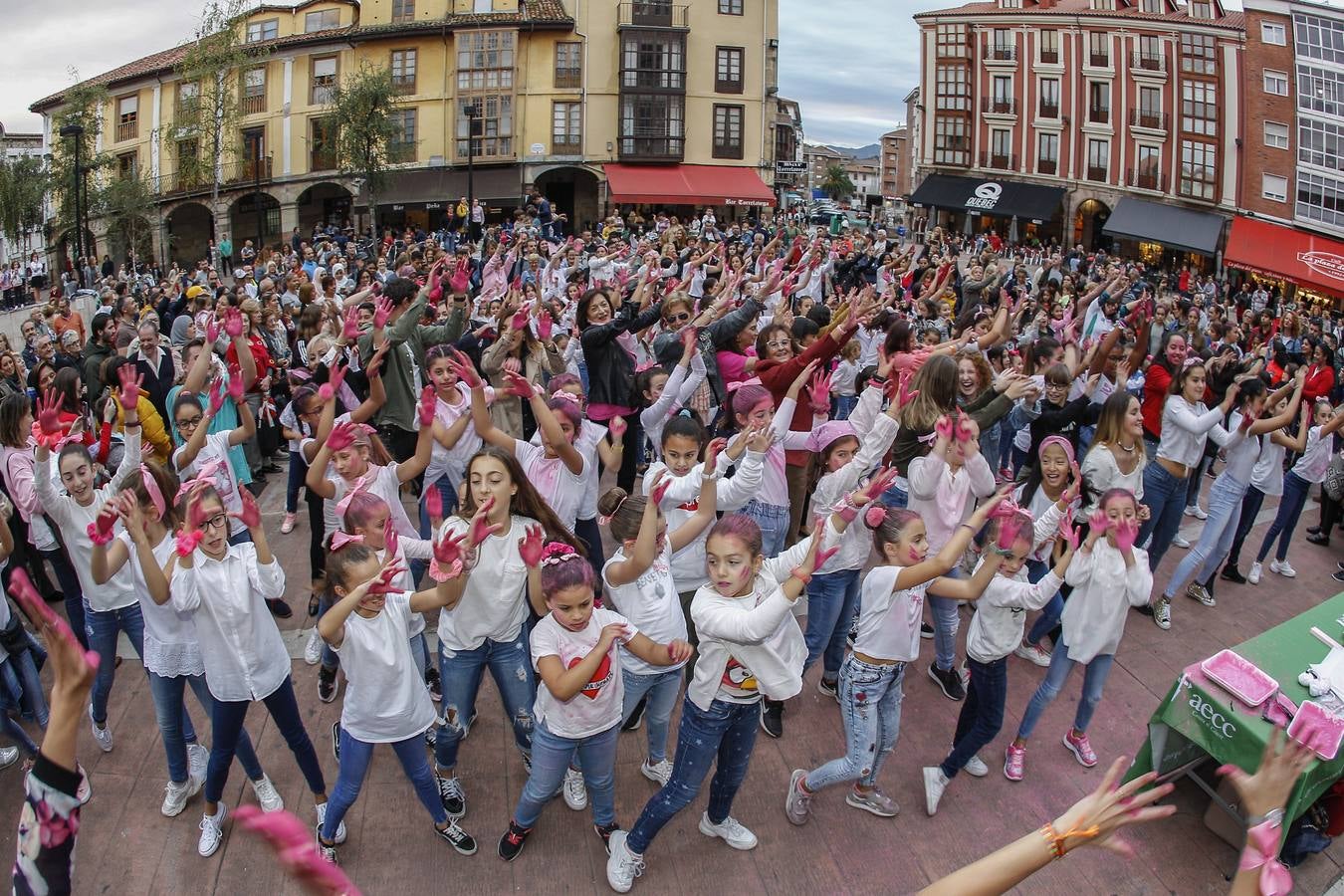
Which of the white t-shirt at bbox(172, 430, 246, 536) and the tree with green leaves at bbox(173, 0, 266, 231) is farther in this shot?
the tree with green leaves at bbox(173, 0, 266, 231)

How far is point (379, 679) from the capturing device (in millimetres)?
3525

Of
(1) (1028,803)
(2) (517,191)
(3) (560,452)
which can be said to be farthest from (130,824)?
(2) (517,191)

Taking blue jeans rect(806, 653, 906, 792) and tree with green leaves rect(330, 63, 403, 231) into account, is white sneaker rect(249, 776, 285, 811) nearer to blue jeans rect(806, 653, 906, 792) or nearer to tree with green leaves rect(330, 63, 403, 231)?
blue jeans rect(806, 653, 906, 792)

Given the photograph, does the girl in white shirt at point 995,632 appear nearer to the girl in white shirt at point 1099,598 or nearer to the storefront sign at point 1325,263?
the girl in white shirt at point 1099,598

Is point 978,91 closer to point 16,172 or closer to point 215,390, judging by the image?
point 16,172

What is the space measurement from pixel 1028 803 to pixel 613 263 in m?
10.1

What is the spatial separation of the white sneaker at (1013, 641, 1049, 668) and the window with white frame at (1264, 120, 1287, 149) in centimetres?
4090

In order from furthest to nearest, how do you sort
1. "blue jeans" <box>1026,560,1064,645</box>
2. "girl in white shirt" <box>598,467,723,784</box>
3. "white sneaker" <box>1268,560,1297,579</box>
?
1. "white sneaker" <box>1268,560,1297,579</box>
2. "blue jeans" <box>1026,560,1064,645</box>
3. "girl in white shirt" <box>598,467,723,784</box>

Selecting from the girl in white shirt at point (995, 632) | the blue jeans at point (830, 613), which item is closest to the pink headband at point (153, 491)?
the blue jeans at point (830, 613)

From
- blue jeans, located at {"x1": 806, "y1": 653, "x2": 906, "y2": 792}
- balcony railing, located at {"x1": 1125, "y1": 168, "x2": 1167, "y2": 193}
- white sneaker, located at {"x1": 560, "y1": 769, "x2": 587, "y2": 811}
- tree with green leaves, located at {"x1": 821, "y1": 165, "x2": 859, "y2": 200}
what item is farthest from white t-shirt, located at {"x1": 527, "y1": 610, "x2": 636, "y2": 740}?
tree with green leaves, located at {"x1": 821, "y1": 165, "x2": 859, "y2": 200}

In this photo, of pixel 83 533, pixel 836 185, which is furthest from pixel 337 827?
pixel 836 185

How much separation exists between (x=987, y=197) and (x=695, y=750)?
4377 centimetres

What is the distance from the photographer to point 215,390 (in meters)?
5.01

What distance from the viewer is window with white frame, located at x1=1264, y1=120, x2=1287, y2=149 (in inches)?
1459
